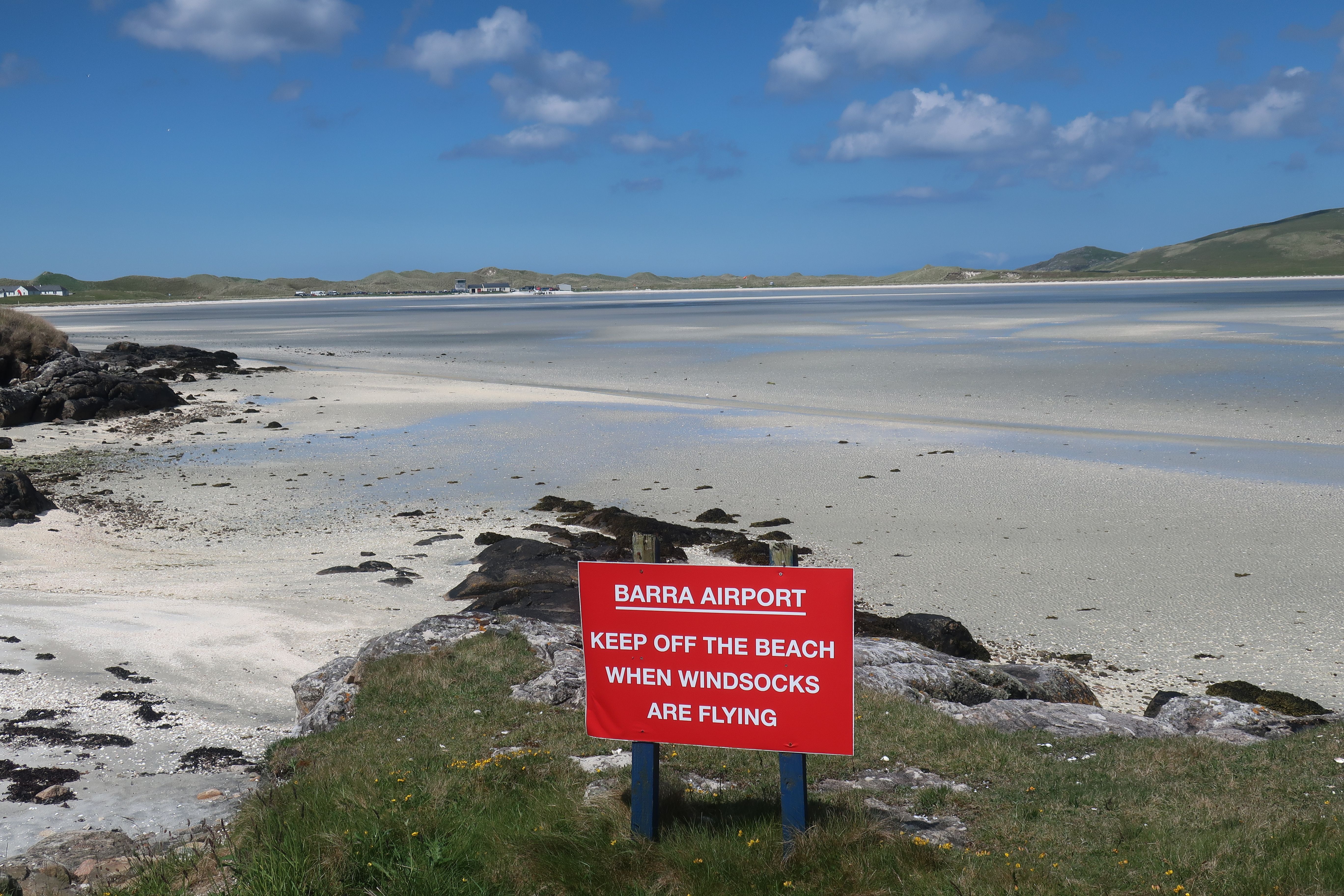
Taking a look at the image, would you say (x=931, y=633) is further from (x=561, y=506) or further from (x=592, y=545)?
(x=561, y=506)

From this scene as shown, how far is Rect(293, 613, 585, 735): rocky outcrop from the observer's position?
7035 millimetres

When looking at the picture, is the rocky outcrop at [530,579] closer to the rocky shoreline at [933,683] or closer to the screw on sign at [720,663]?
the rocky shoreline at [933,683]

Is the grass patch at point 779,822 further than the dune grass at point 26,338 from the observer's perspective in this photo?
No

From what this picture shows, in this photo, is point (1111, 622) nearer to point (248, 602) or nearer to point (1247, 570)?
point (1247, 570)

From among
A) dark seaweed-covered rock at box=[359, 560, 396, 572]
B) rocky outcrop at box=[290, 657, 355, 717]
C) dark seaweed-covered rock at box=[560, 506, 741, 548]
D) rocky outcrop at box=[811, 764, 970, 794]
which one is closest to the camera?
rocky outcrop at box=[811, 764, 970, 794]

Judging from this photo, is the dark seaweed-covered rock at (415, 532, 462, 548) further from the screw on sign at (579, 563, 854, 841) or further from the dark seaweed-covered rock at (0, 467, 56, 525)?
the screw on sign at (579, 563, 854, 841)

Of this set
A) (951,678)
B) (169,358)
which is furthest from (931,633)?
(169,358)

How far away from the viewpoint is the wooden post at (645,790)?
14.4 ft

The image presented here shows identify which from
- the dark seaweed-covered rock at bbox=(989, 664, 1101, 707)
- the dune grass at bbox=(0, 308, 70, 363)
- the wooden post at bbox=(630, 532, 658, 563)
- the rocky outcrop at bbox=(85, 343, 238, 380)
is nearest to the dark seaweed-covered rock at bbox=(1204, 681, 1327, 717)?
the dark seaweed-covered rock at bbox=(989, 664, 1101, 707)

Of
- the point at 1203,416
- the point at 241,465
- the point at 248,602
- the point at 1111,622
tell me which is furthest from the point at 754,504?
the point at 1203,416

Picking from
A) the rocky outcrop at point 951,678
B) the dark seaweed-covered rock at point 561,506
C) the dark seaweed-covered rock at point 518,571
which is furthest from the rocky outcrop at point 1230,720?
the dark seaweed-covered rock at point 561,506

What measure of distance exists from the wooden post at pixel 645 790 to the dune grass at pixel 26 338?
30.7 m

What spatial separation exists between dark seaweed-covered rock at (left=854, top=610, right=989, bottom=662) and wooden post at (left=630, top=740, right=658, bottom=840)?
15.9 feet

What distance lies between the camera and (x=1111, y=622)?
10.2 meters
